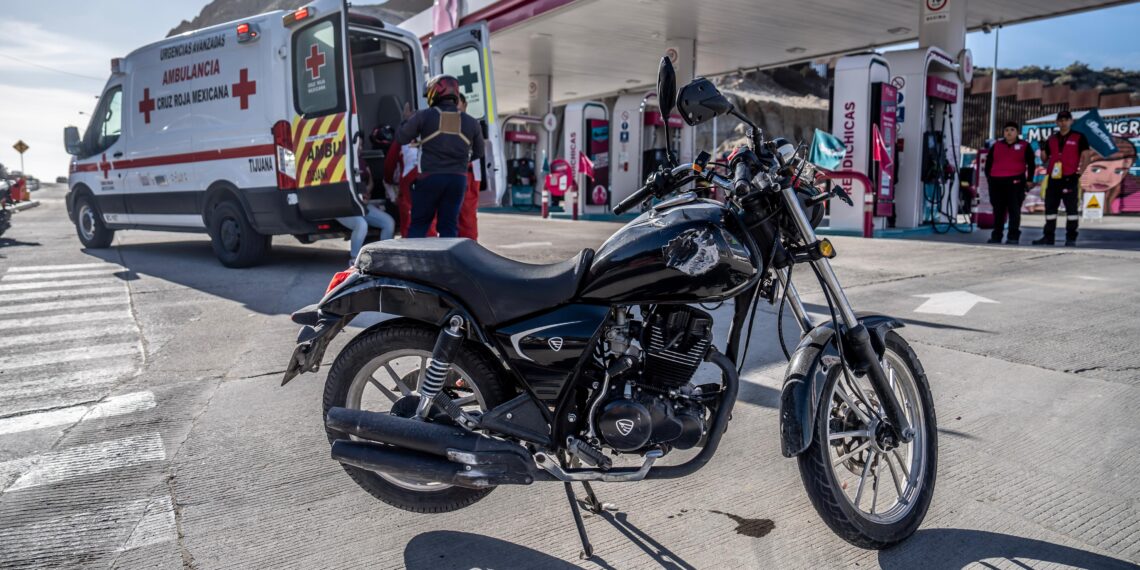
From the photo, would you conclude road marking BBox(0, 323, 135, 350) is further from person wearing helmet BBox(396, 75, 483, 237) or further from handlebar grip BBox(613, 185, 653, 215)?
handlebar grip BBox(613, 185, 653, 215)

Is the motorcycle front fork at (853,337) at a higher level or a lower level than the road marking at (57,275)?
higher

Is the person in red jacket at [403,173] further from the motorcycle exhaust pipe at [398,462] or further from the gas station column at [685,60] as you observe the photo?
the gas station column at [685,60]

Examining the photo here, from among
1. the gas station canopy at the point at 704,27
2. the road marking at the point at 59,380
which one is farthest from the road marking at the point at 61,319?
the gas station canopy at the point at 704,27

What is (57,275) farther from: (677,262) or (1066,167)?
(1066,167)

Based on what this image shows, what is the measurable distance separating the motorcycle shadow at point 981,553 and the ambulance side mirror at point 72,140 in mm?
10800

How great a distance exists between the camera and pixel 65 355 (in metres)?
5.03

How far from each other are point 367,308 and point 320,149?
5083mm

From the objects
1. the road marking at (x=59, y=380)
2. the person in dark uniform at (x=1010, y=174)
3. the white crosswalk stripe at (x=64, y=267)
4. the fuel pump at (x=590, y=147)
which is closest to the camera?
the road marking at (x=59, y=380)

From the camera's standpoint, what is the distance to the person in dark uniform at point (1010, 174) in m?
11.1

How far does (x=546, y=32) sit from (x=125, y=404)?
63.2 ft

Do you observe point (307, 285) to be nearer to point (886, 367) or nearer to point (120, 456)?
point (120, 456)

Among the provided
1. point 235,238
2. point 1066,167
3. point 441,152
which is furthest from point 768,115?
point 441,152

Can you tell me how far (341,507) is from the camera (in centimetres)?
283

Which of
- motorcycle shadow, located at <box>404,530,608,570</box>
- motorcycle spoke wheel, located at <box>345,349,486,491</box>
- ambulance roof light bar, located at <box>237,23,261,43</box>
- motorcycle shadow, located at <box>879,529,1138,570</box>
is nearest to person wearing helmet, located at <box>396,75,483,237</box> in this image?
ambulance roof light bar, located at <box>237,23,261,43</box>
